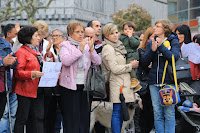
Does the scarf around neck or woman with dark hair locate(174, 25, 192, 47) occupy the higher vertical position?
woman with dark hair locate(174, 25, 192, 47)

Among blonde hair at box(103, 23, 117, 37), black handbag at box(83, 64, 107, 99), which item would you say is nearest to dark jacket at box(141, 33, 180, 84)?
blonde hair at box(103, 23, 117, 37)

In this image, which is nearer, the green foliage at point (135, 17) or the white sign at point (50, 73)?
the white sign at point (50, 73)

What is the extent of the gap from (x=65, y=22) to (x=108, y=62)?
21.5 meters

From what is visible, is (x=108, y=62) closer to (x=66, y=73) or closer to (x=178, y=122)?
(x=66, y=73)

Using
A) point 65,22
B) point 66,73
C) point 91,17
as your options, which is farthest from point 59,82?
point 91,17

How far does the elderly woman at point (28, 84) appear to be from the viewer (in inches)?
235

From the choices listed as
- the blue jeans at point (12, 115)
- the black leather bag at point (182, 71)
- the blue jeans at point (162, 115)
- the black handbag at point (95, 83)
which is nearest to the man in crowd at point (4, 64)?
the blue jeans at point (12, 115)

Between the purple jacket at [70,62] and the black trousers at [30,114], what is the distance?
19.6 inches

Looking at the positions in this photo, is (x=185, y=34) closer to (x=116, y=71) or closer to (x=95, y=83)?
(x=116, y=71)

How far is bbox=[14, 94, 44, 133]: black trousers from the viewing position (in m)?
6.00

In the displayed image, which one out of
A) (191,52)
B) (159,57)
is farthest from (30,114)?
(191,52)

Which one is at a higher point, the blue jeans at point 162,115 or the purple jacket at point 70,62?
the purple jacket at point 70,62

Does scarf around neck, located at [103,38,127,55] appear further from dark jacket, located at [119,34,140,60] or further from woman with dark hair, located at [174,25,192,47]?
woman with dark hair, located at [174,25,192,47]

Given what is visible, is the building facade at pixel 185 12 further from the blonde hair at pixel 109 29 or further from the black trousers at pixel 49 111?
the black trousers at pixel 49 111
